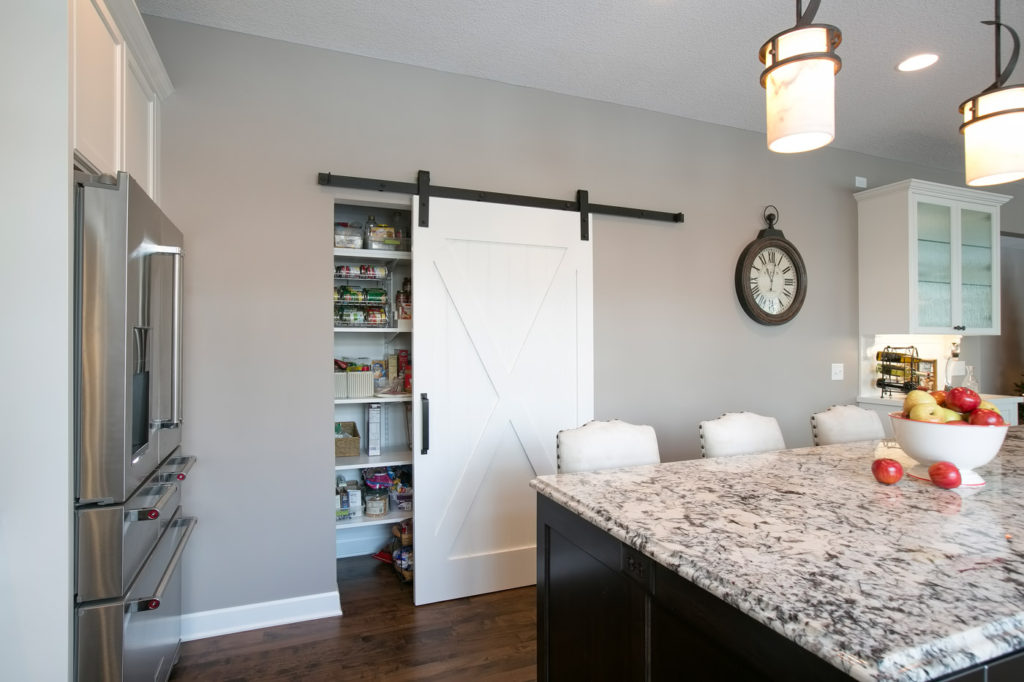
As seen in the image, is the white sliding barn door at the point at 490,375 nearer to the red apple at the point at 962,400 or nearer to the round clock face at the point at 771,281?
the round clock face at the point at 771,281

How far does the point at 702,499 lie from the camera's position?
1.53 m

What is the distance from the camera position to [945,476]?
1.60 m

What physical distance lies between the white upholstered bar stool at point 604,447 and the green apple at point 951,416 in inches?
35.9

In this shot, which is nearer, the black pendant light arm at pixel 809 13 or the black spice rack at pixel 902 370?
the black pendant light arm at pixel 809 13

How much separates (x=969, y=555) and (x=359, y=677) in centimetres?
206

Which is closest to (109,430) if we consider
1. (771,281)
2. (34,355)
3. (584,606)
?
(34,355)

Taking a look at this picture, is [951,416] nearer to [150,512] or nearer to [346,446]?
[150,512]

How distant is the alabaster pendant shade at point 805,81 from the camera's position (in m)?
1.34

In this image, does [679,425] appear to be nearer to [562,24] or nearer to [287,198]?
[562,24]

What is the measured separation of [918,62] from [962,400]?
2127mm

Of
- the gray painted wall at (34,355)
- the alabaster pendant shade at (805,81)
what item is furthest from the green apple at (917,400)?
the gray painted wall at (34,355)

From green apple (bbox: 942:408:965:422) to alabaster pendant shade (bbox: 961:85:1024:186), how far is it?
2.41ft

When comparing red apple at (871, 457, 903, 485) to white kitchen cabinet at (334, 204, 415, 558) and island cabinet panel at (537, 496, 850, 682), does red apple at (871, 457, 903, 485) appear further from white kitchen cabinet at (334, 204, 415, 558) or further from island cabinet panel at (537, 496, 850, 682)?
white kitchen cabinet at (334, 204, 415, 558)

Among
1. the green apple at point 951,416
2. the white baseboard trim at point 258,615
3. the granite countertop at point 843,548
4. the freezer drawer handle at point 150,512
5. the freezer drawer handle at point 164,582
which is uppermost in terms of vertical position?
the green apple at point 951,416
